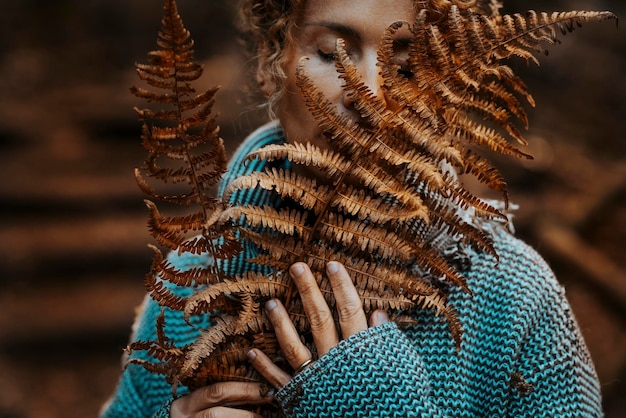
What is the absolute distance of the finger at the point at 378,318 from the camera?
136 centimetres

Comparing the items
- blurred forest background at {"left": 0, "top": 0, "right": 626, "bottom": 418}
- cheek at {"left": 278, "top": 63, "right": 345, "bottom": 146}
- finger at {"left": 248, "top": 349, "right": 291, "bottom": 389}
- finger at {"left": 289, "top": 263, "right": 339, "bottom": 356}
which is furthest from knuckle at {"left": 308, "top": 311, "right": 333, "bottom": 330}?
blurred forest background at {"left": 0, "top": 0, "right": 626, "bottom": 418}

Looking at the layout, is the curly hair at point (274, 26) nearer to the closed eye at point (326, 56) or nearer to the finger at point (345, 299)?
the closed eye at point (326, 56)

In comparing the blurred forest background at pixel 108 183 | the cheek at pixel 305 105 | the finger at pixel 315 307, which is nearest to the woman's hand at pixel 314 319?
the finger at pixel 315 307

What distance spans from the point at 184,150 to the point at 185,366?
427 millimetres

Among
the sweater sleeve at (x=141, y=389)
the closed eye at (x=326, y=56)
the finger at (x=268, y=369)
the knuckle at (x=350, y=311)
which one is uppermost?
the closed eye at (x=326, y=56)

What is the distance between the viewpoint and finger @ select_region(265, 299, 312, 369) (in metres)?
1.34

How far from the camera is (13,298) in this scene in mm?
4781

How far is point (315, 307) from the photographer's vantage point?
53.1 inches

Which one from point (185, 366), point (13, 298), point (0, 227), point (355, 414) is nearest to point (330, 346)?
point (355, 414)

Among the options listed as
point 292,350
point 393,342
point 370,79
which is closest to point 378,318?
point 393,342

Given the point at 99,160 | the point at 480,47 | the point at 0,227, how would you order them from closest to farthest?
the point at 480,47 < the point at 0,227 < the point at 99,160

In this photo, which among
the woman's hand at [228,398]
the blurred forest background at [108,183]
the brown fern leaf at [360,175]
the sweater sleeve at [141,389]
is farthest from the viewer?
the blurred forest background at [108,183]

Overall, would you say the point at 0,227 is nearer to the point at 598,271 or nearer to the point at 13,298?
the point at 13,298

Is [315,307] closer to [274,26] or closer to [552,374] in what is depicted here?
[552,374]
